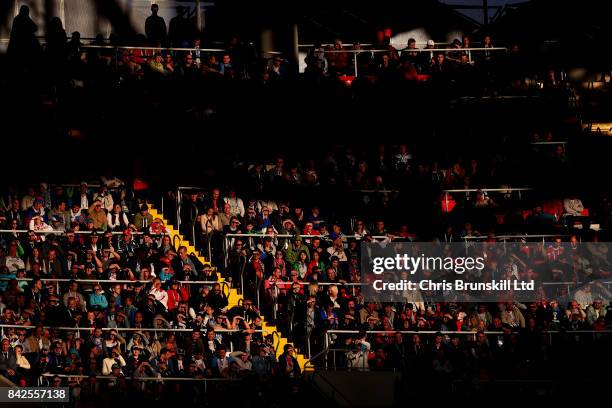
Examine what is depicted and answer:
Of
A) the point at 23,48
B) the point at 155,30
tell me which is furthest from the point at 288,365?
the point at 155,30

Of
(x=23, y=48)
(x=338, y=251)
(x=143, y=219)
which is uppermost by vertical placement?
(x=23, y=48)

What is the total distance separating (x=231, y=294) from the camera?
1008 inches

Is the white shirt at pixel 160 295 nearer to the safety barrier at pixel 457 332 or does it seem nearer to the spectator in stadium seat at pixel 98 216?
the spectator in stadium seat at pixel 98 216

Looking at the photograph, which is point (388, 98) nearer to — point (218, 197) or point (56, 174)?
point (218, 197)

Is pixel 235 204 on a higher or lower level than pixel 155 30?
lower

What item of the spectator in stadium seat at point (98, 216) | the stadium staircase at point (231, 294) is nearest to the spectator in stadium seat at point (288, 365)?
the stadium staircase at point (231, 294)

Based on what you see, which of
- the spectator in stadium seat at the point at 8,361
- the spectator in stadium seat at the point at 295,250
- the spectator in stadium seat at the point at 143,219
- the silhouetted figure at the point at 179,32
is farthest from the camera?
the silhouetted figure at the point at 179,32

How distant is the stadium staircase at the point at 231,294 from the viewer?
974 inches

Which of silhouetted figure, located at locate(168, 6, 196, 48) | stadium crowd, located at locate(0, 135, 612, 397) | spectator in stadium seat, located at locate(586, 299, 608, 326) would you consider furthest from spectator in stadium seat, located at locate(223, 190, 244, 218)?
spectator in stadium seat, located at locate(586, 299, 608, 326)

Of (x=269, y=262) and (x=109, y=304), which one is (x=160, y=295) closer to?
(x=109, y=304)

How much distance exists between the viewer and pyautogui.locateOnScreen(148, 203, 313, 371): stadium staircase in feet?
81.1

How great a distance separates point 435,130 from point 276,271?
599 cm

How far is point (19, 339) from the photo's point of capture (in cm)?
2347

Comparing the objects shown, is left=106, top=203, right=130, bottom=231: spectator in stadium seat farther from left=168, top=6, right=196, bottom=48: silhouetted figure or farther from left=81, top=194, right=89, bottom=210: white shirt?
left=168, top=6, right=196, bottom=48: silhouetted figure
